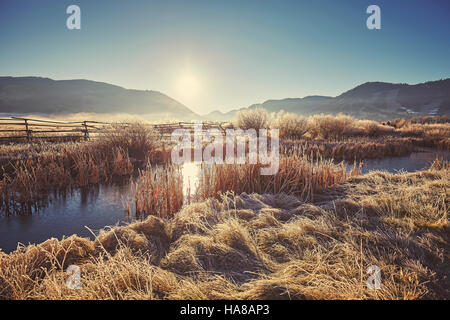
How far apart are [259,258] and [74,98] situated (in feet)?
510

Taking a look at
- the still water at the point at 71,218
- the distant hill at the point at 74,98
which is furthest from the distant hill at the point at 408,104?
the distant hill at the point at 74,98

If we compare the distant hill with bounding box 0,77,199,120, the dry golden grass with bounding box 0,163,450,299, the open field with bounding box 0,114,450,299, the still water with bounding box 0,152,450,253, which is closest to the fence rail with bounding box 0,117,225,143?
the still water with bounding box 0,152,450,253

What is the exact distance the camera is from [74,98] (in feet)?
409

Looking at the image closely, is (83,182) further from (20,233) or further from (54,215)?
(20,233)

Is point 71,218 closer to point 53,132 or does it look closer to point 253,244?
point 253,244

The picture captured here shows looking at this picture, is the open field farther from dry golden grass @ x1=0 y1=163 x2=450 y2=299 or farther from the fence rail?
the fence rail

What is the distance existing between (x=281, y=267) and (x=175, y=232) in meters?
1.74

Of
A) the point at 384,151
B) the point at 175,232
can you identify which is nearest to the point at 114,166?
the point at 175,232

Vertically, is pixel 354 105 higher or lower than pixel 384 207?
higher

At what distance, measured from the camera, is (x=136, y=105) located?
155 metres

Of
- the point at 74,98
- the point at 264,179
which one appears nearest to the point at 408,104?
the point at 264,179

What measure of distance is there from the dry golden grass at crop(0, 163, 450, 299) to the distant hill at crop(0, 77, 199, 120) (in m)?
113

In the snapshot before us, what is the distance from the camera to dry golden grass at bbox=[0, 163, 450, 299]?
5.73 feet

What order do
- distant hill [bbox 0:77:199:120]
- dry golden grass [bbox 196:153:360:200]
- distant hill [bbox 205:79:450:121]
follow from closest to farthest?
dry golden grass [bbox 196:153:360:200], distant hill [bbox 205:79:450:121], distant hill [bbox 0:77:199:120]
